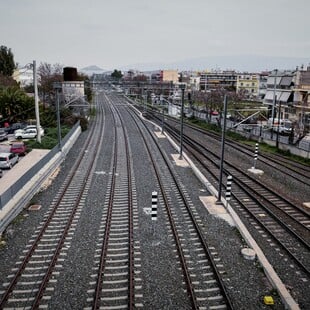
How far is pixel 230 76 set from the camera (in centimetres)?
15012

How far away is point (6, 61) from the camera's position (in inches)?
2763

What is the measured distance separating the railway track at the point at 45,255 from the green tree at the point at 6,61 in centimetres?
6123

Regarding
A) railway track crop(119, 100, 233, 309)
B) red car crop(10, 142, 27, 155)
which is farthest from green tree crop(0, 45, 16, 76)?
railway track crop(119, 100, 233, 309)

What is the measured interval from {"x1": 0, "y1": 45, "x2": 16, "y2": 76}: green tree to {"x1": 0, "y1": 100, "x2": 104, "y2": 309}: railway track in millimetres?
61230

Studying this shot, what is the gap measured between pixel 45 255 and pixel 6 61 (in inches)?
2720

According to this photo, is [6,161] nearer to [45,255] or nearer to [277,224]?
[45,255]

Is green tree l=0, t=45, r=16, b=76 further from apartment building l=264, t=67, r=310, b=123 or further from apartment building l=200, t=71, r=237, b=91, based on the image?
apartment building l=200, t=71, r=237, b=91

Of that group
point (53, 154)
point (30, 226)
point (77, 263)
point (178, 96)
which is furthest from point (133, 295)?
point (178, 96)

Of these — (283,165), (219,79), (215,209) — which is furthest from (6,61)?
(219,79)

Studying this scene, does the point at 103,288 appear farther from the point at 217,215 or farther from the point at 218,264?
the point at 217,215

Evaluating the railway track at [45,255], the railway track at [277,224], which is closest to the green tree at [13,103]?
the railway track at [45,255]

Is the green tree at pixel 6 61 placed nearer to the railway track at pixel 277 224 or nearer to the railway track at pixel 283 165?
the railway track at pixel 283 165

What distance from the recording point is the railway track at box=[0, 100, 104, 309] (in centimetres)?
875

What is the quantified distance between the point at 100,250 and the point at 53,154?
552 inches
